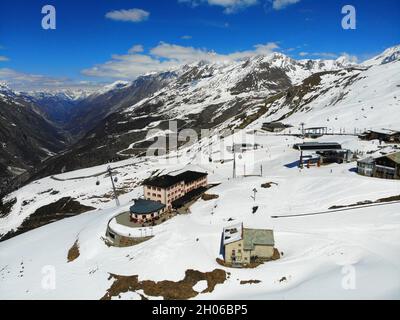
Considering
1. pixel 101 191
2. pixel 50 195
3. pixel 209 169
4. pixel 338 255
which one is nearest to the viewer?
pixel 338 255

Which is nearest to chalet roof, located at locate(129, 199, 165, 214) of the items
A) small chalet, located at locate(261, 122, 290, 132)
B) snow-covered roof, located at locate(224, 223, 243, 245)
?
snow-covered roof, located at locate(224, 223, 243, 245)

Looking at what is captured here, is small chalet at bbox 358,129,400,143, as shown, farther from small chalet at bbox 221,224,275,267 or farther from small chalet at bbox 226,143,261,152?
small chalet at bbox 221,224,275,267

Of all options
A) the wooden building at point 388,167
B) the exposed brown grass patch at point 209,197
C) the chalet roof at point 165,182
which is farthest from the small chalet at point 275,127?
the exposed brown grass patch at point 209,197

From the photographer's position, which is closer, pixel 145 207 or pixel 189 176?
pixel 145 207

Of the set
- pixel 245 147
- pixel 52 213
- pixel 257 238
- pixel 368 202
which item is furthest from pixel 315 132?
pixel 52 213

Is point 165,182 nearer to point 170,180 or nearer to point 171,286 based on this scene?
point 170,180

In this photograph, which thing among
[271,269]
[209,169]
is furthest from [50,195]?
[271,269]
